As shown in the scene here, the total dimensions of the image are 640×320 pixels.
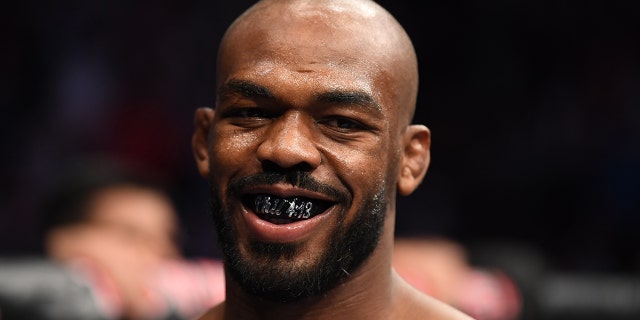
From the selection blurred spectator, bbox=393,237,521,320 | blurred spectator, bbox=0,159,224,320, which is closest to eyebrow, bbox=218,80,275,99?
blurred spectator, bbox=0,159,224,320

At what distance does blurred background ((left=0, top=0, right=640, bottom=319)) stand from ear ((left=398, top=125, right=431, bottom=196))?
14.9 ft

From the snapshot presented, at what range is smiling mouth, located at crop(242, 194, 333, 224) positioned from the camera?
2316 millimetres

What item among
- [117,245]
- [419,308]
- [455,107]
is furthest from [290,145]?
[455,107]

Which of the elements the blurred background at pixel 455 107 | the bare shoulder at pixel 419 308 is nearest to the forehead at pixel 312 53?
the bare shoulder at pixel 419 308

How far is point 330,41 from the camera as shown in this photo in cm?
237

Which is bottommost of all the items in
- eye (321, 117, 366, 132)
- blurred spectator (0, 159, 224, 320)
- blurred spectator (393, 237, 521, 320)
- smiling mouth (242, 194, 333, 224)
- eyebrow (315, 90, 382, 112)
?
blurred spectator (393, 237, 521, 320)

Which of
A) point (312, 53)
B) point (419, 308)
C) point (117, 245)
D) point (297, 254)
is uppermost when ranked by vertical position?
point (312, 53)

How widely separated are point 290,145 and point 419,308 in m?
0.53

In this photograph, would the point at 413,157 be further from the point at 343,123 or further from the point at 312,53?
the point at 312,53

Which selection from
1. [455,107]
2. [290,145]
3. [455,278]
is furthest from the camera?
[455,107]

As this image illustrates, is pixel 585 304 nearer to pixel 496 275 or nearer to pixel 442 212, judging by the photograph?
pixel 496 275

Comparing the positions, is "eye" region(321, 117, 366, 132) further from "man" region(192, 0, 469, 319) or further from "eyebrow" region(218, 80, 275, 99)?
"eyebrow" region(218, 80, 275, 99)

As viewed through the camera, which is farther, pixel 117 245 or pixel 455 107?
pixel 455 107

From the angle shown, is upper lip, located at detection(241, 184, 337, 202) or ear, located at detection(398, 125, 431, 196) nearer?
upper lip, located at detection(241, 184, 337, 202)
